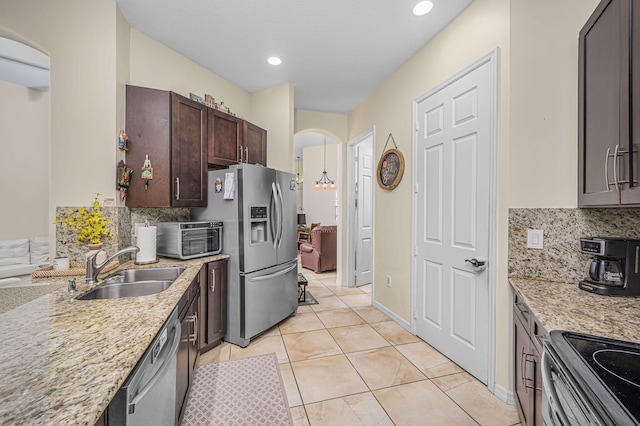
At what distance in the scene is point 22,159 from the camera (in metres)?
3.70

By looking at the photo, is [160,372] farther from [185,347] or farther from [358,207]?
[358,207]

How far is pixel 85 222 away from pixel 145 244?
42cm

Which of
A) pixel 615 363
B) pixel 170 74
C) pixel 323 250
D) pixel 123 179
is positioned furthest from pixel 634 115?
pixel 323 250

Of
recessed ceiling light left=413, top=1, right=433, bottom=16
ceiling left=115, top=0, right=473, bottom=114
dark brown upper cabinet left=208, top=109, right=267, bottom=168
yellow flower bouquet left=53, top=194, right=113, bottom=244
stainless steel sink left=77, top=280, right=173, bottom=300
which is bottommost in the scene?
stainless steel sink left=77, top=280, right=173, bottom=300

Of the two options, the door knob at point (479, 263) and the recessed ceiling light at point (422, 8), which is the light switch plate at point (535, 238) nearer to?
the door knob at point (479, 263)

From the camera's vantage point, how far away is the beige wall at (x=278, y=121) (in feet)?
11.5

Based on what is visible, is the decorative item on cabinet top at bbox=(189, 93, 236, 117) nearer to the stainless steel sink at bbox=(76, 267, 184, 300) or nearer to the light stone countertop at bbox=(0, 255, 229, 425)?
the stainless steel sink at bbox=(76, 267, 184, 300)

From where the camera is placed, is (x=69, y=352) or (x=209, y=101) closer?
(x=69, y=352)

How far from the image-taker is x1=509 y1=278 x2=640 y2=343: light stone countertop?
1.05m

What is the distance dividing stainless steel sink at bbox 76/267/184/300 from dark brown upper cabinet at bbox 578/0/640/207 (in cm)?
249

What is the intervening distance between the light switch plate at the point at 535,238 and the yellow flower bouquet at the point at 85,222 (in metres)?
2.96

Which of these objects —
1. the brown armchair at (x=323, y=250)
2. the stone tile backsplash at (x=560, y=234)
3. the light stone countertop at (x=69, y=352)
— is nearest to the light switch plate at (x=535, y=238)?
the stone tile backsplash at (x=560, y=234)

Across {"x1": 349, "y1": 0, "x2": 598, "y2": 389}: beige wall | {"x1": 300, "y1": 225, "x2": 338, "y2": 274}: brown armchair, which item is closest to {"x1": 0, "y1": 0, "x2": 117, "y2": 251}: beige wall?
{"x1": 349, "y1": 0, "x2": 598, "y2": 389}: beige wall

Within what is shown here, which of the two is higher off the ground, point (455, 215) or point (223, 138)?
point (223, 138)
